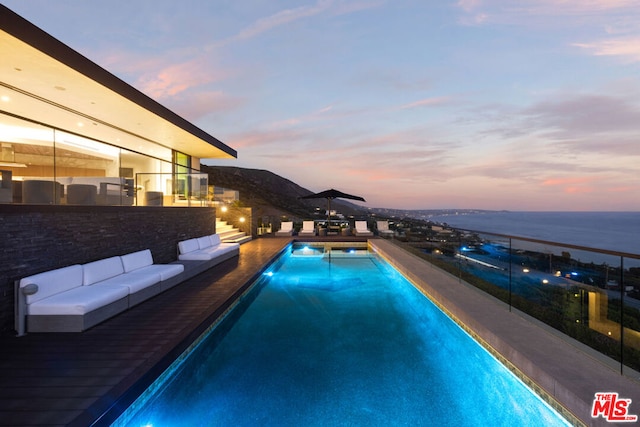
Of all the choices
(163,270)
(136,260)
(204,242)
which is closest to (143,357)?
(163,270)

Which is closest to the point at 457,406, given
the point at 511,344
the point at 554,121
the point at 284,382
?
the point at 511,344

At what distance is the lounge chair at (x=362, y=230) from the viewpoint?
15503 mm

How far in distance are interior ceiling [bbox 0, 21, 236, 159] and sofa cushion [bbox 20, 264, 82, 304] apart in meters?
3.43

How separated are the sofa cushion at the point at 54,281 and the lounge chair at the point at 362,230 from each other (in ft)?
40.5

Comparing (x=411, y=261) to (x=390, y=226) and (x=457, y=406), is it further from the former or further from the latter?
(x=390, y=226)

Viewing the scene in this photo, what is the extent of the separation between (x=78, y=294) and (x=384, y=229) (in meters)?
13.0

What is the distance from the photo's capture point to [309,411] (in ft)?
10.1

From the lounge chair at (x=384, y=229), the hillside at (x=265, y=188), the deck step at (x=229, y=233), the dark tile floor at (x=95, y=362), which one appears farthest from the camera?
→ the hillside at (x=265, y=188)

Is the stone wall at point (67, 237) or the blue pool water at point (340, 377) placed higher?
the stone wall at point (67, 237)

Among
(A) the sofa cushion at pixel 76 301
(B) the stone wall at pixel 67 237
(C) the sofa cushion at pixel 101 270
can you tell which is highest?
(B) the stone wall at pixel 67 237

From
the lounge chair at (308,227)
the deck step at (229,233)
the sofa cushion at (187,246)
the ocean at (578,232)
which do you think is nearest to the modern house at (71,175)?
the sofa cushion at (187,246)

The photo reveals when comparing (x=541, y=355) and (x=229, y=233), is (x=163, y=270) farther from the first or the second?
(x=229, y=233)

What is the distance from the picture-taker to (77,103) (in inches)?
305

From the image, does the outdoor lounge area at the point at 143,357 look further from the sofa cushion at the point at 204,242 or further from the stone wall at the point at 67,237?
the sofa cushion at the point at 204,242
